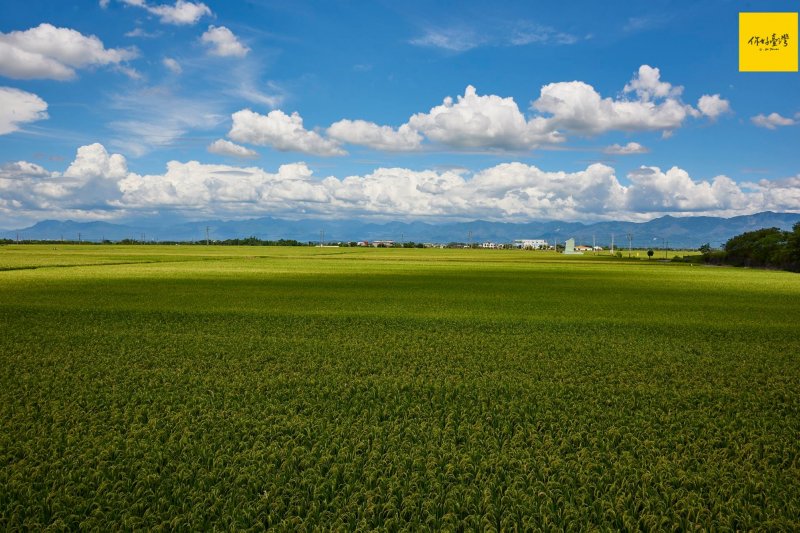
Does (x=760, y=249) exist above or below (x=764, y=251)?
above

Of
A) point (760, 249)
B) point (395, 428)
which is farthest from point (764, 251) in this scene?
point (395, 428)

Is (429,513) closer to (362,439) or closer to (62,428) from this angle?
(362,439)

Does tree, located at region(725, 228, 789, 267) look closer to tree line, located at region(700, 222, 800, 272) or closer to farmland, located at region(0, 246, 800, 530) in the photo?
tree line, located at region(700, 222, 800, 272)

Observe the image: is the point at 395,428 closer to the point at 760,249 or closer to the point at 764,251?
the point at 764,251

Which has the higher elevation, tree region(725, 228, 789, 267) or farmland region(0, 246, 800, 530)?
tree region(725, 228, 789, 267)

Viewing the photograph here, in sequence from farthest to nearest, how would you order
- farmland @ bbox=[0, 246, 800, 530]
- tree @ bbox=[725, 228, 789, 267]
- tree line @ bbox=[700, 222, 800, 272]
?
tree @ bbox=[725, 228, 789, 267] < tree line @ bbox=[700, 222, 800, 272] < farmland @ bbox=[0, 246, 800, 530]

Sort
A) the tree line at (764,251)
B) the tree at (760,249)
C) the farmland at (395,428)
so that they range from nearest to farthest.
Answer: the farmland at (395,428) < the tree line at (764,251) < the tree at (760,249)

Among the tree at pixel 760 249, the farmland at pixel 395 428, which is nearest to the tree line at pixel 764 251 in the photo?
the tree at pixel 760 249

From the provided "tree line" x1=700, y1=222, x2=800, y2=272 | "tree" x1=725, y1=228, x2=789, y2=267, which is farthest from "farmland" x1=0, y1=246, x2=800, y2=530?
"tree" x1=725, y1=228, x2=789, y2=267

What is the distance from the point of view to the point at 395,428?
7859mm

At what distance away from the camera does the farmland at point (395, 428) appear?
222 inches

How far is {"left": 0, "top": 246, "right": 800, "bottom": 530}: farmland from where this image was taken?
5.63 meters

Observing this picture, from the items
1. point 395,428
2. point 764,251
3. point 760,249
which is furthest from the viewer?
point 760,249

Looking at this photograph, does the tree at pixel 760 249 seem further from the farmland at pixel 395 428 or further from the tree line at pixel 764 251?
the farmland at pixel 395 428
